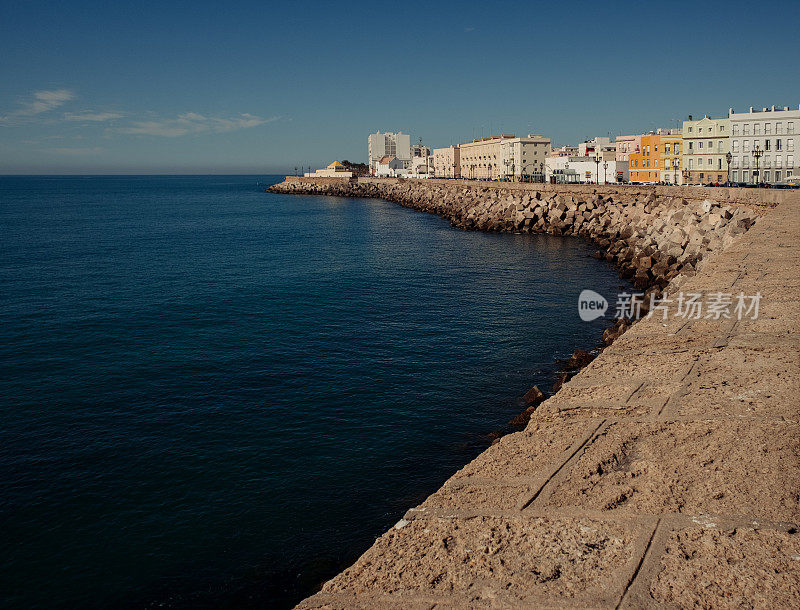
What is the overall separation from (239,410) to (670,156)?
70.3 metres

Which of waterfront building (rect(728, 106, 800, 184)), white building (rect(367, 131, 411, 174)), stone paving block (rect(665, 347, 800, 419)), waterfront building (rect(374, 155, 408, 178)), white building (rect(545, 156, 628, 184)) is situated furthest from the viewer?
white building (rect(367, 131, 411, 174))

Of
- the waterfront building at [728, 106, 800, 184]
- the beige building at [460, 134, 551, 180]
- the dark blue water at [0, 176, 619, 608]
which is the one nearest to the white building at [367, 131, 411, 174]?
the beige building at [460, 134, 551, 180]

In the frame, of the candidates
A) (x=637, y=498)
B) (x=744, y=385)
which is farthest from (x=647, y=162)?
(x=637, y=498)

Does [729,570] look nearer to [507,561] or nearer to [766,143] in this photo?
[507,561]

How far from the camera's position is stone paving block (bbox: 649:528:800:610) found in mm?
4355

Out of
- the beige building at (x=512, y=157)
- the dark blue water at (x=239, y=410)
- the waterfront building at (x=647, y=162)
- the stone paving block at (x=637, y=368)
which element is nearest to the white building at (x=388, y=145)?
the beige building at (x=512, y=157)

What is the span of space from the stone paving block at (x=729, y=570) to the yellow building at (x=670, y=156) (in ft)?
240

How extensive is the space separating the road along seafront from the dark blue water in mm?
4122

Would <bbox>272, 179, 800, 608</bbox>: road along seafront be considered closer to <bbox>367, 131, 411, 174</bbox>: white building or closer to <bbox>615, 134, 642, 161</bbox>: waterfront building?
<bbox>615, 134, 642, 161</bbox>: waterfront building

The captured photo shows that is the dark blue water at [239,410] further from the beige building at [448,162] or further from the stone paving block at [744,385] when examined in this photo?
the beige building at [448,162]

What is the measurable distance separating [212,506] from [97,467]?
120 inches

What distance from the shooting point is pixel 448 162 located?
459ft

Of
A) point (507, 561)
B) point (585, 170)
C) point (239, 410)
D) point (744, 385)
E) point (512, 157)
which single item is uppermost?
point (512, 157)

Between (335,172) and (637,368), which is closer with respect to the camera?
(637,368)
